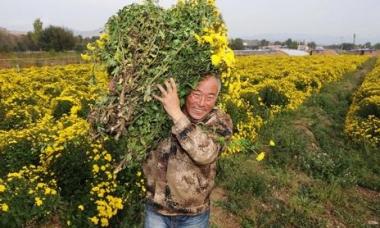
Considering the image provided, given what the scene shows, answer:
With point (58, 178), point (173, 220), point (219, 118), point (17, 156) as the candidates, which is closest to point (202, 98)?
point (219, 118)

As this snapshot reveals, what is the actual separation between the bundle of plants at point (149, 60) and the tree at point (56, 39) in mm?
55948

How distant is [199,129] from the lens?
275 centimetres

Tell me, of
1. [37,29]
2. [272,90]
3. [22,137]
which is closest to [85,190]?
[22,137]

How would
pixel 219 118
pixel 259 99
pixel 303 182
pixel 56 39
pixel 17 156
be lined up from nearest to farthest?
pixel 219 118 → pixel 17 156 → pixel 303 182 → pixel 259 99 → pixel 56 39

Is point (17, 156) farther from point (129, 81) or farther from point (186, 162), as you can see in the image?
point (186, 162)

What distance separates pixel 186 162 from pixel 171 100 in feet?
1.40

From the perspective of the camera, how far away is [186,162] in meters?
2.86

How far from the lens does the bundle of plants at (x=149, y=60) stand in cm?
281

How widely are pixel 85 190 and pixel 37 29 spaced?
216 ft

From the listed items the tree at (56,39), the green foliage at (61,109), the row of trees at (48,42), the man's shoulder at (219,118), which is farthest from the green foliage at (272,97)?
the tree at (56,39)

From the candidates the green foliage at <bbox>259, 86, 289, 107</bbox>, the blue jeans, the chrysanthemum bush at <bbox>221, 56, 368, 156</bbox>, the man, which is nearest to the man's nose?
the man

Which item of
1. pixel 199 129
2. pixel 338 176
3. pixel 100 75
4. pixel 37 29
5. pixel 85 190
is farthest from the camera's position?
pixel 37 29

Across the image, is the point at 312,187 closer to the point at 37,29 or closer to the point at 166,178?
the point at 166,178

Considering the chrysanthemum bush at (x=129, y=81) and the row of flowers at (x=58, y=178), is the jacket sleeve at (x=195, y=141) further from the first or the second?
the row of flowers at (x=58, y=178)
